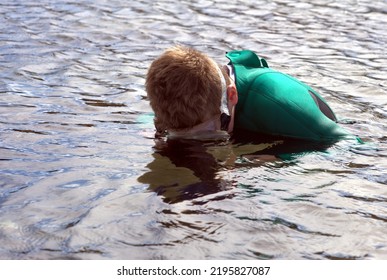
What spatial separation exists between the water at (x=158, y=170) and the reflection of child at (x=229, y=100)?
12cm

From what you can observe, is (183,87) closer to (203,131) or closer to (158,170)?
(203,131)

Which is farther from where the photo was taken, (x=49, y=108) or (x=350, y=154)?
(x=49, y=108)

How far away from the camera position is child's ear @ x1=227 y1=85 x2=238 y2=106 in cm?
438

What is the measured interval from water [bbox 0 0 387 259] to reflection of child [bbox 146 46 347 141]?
0.12 m

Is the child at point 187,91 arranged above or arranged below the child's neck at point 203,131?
above

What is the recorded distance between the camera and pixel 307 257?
3.08 metres

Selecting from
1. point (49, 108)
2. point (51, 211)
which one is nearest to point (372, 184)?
point (51, 211)

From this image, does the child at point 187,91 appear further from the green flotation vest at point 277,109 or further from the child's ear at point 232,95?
the green flotation vest at point 277,109

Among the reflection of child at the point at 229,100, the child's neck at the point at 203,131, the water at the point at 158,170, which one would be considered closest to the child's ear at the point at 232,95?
the reflection of child at the point at 229,100

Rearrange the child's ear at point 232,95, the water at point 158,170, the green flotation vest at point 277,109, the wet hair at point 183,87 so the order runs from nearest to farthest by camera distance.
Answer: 1. the water at point 158,170
2. the wet hair at point 183,87
3. the child's ear at point 232,95
4. the green flotation vest at point 277,109

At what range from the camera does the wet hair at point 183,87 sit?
13.9 feet

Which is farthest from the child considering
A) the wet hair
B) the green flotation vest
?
the green flotation vest
